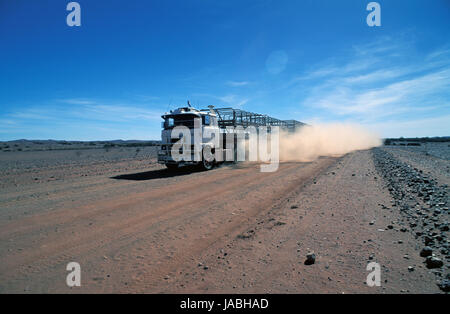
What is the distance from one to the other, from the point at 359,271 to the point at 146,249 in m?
3.38

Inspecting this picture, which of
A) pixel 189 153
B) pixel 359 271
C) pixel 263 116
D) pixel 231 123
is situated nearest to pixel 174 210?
pixel 359 271

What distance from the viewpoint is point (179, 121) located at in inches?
546

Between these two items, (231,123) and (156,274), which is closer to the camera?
(156,274)

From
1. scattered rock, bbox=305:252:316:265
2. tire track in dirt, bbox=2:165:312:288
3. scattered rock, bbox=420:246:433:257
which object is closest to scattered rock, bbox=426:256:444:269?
scattered rock, bbox=420:246:433:257

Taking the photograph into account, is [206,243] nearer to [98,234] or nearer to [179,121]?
[98,234]

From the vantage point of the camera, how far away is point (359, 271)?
3082 mm

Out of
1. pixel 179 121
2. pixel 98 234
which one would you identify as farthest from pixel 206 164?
pixel 98 234

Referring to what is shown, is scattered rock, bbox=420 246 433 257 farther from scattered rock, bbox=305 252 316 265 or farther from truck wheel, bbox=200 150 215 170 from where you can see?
truck wheel, bbox=200 150 215 170

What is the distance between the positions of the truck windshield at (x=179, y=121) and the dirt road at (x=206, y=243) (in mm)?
6921

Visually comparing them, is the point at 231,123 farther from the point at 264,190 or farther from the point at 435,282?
the point at 435,282

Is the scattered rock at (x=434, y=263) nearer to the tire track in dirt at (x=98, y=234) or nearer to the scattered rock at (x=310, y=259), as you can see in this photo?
the scattered rock at (x=310, y=259)

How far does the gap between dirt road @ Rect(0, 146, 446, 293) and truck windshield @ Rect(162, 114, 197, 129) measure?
272 inches
